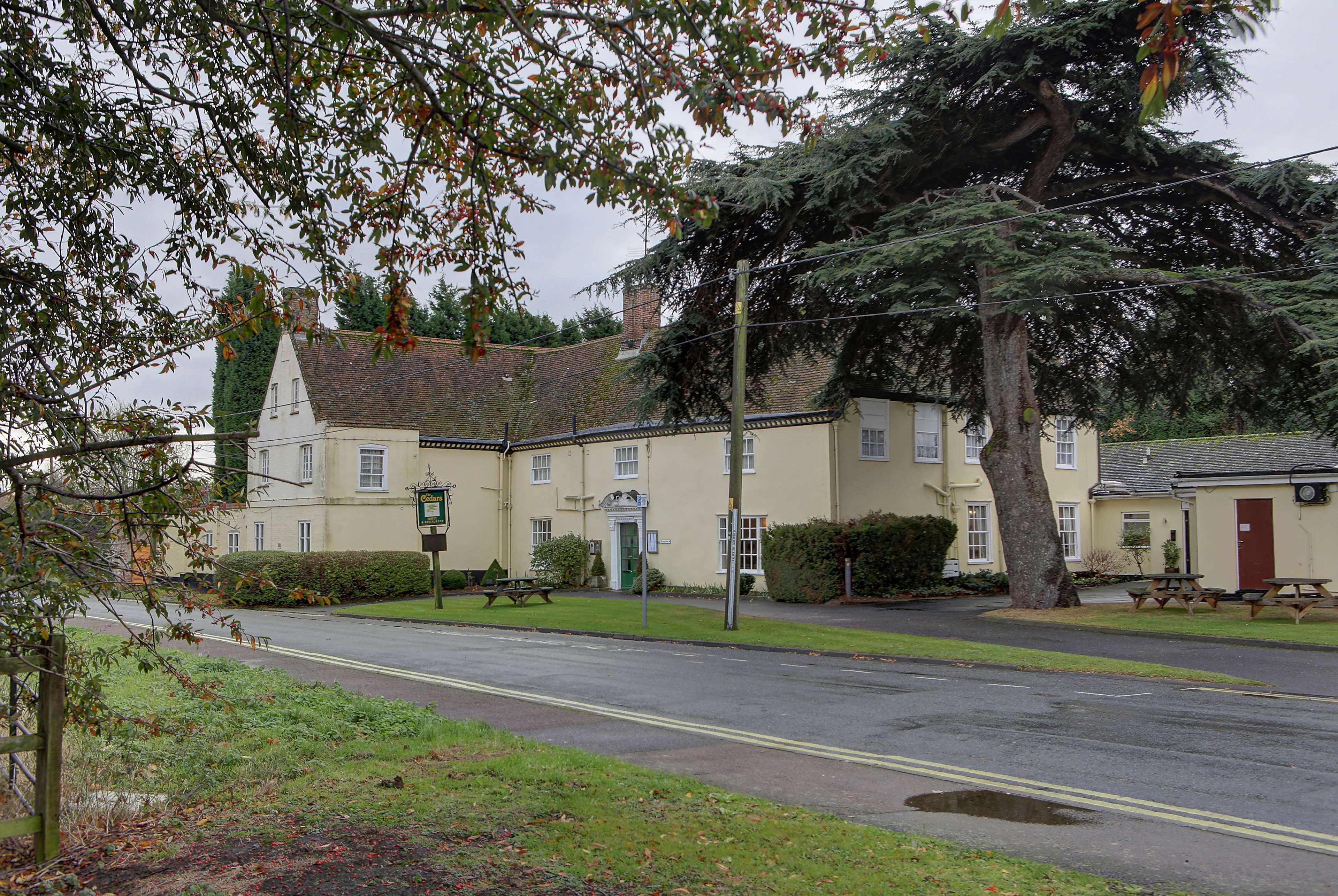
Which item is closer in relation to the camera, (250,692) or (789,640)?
(250,692)

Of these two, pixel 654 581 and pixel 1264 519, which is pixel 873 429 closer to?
pixel 654 581

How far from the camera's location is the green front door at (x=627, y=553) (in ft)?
119

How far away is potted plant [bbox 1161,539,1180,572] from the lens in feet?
127

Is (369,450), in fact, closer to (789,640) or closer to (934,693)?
(789,640)

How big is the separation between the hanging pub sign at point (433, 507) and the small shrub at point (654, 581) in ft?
23.9

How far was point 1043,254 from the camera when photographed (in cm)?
2106

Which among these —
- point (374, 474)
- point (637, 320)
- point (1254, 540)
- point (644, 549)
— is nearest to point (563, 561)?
Result: point (374, 474)

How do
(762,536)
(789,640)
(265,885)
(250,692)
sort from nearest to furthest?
(265,885) < (250,692) < (789,640) < (762,536)

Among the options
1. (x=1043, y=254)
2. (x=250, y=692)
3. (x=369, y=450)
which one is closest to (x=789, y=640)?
(x=1043, y=254)

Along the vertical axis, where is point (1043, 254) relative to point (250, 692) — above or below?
above

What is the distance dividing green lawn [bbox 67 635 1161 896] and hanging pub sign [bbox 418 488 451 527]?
21202mm

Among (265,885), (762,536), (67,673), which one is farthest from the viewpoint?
(762,536)

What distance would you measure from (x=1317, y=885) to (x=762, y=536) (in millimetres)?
27200

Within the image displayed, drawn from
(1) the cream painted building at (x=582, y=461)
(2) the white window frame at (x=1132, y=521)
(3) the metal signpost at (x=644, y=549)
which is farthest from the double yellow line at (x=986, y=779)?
(2) the white window frame at (x=1132, y=521)
